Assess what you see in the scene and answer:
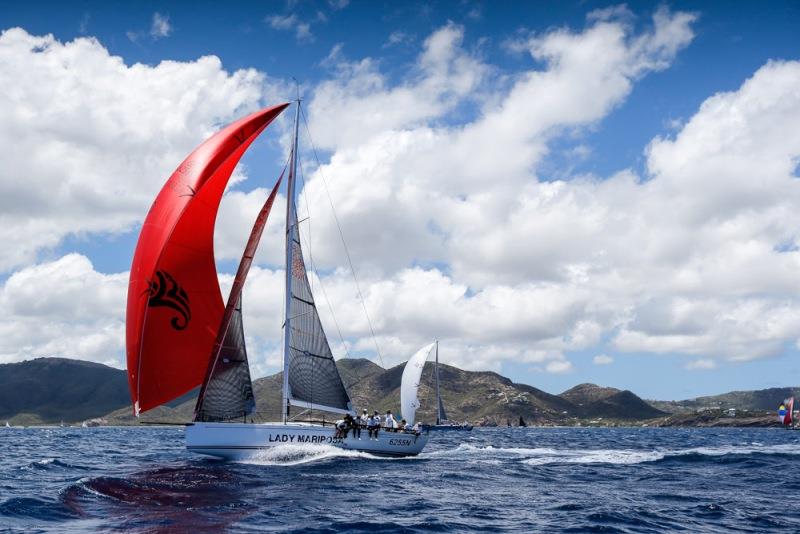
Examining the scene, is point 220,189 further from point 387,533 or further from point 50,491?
point 387,533

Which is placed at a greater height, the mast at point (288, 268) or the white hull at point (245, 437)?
the mast at point (288, 268)

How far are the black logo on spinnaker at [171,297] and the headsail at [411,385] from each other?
70.2 feet

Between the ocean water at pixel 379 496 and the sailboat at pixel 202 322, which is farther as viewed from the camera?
the sailboat at pixel 202 322

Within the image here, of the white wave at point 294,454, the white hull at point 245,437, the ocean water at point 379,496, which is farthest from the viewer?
the white wave at point 294,454

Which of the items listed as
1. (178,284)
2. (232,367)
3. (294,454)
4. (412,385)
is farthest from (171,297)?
(412,385)

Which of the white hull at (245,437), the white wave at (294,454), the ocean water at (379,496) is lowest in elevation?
the ocean water at (379,496)

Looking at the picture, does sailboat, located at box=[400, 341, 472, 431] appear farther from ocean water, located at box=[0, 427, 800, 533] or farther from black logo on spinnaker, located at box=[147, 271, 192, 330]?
black logo on spinnaker, located at box=[147, 271, 192, 330]

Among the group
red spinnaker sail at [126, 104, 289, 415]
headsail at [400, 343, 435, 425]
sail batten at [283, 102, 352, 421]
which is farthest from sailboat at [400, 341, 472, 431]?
red spinnaker sail at [126, 104, 289, 415]

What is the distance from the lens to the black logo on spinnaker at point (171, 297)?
28688 millimetres

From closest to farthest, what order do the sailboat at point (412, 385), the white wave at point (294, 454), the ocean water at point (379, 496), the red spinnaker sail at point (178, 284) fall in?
1. the ocean water at point (379, 496)
2. the red spinnaker sail at point (178, 284)
3. the white wave at point (294, 454)
4. the sailboat at point (412, 385)

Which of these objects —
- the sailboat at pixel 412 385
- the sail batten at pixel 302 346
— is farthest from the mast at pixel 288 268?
the sailboat at pixel 412 385

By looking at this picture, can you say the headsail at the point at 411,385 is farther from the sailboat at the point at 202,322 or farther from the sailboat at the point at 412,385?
the sailboat at the point at 202,322

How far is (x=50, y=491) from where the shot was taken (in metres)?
23.1

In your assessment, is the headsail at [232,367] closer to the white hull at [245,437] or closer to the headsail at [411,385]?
the white hull at [245,437]
